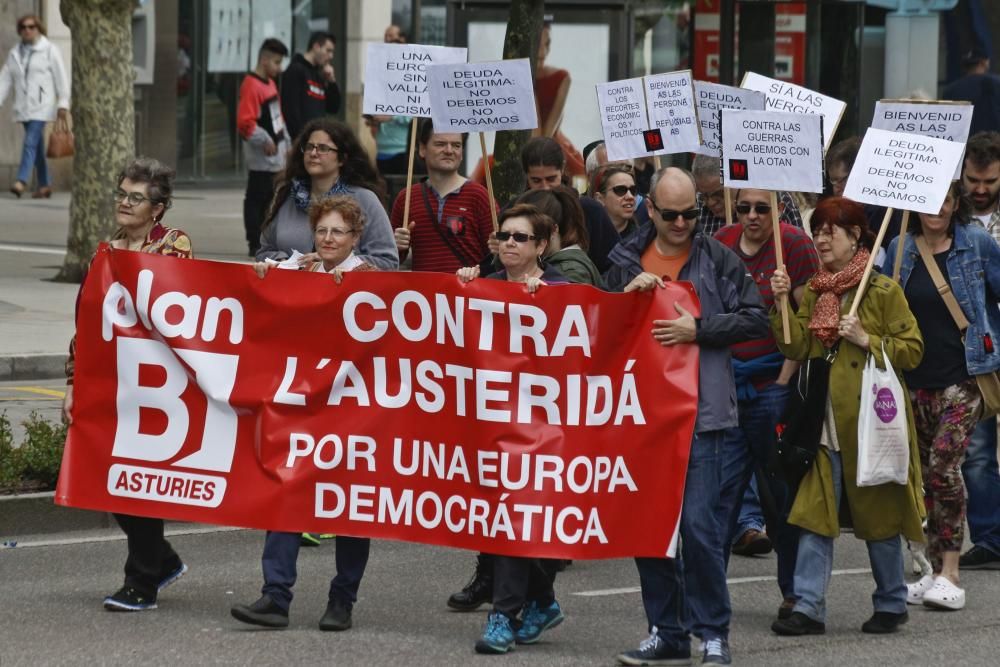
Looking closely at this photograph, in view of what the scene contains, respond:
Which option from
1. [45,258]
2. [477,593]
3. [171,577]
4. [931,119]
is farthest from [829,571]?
[45,258]

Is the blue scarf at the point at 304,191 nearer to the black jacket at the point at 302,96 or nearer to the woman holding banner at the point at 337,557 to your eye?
the woman holding banner at the point at 337,557

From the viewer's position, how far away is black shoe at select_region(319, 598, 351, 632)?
24.0ft

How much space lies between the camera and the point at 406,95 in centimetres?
996

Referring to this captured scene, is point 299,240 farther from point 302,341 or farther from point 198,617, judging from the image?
point 198,617

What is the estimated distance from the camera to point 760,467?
7.94 metres

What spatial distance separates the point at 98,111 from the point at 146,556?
9.21 metres

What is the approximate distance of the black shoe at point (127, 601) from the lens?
24.9 feet

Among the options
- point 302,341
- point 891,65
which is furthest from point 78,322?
point 891,65

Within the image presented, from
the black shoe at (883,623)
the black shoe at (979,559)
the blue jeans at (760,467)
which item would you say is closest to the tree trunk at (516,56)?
the black shoe at (979,559)

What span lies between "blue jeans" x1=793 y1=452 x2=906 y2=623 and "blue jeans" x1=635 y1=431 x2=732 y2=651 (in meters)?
0.65

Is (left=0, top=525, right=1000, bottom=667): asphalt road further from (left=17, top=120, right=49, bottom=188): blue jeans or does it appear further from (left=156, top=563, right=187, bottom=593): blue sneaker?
(left=17, top=120, right=49, bottom=188): blue jeans

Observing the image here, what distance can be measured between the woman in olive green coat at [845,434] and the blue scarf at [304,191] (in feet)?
6.63

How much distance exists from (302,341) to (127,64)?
361 inches

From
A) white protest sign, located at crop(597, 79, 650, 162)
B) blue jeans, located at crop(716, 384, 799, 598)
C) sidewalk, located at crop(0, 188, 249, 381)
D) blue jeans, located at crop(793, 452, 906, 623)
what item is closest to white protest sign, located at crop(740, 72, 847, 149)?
white protest sign, located at crop(597, 79, 650, 162)
